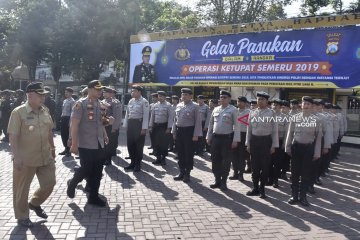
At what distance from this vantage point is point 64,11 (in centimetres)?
2348

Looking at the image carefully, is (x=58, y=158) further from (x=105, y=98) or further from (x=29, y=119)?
(x=29, y=119)

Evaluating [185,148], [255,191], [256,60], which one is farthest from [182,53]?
[255,191]

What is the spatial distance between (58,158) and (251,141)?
17.0 ft

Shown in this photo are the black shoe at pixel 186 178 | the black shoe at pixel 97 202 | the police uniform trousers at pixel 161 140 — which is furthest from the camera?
the police uniform trousers at pixel 161 140

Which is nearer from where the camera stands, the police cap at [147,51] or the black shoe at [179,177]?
the black shoe at [179,177]

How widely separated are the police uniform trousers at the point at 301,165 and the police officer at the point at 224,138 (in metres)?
1.09

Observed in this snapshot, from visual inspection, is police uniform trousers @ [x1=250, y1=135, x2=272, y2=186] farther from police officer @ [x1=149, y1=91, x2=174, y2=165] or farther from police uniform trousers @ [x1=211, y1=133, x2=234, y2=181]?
police officer @ [x1=149, y1=91, x2=174, y2=165]

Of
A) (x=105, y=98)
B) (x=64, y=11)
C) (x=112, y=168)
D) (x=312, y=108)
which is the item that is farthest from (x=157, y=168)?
(x=64, y=11)

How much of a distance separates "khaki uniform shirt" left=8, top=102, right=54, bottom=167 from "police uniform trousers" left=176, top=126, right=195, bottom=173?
3.31 m

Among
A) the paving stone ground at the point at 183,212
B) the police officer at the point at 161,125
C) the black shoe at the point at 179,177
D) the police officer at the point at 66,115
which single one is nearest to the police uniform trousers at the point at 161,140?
the police officer at the point at 161,125

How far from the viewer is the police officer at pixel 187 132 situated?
295 inches

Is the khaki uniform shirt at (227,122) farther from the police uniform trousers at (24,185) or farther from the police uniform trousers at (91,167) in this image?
the police uniform trousers at (24,185)

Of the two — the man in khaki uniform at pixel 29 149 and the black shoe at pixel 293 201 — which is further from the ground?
the man in khaki uniform at pixel 29 149

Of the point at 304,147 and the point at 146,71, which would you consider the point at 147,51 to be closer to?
the point at 146,71
